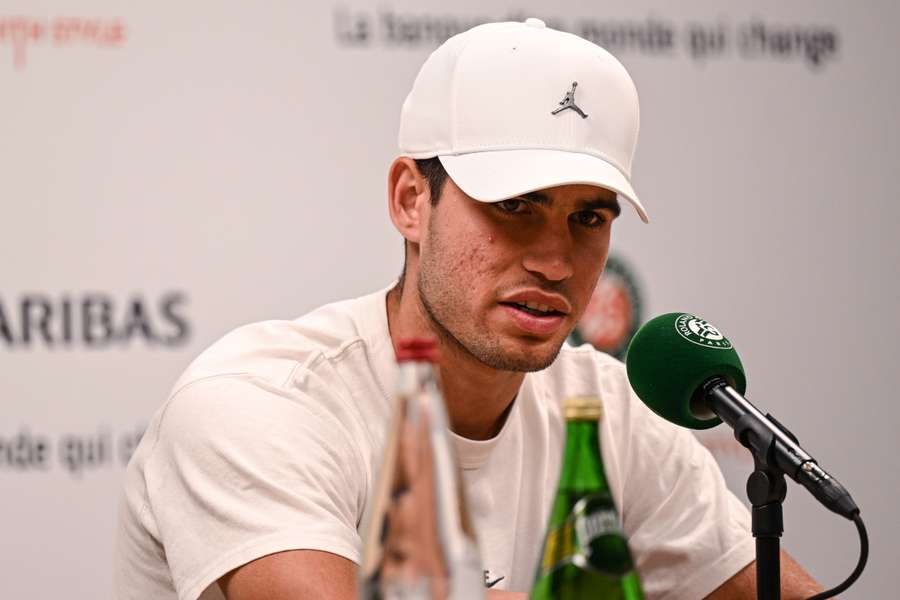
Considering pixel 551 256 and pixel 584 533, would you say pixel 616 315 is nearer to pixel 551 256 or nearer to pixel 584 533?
pixel 551 256

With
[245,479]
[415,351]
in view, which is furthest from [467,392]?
[415,351]

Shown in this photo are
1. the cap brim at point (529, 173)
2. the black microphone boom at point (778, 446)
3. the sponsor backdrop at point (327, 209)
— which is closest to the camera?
the black microphone boom at point (778, 446)

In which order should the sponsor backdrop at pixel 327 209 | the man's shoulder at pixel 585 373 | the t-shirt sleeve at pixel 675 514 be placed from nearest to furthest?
1. the t-shirt sleeve at pixel 675 514
2. the man's shoulder at pixel 585 373
3. the sponsor backdrop at pixel 327 209

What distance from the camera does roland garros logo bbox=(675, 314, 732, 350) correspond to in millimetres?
1181

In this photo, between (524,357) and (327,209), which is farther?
(327,209)

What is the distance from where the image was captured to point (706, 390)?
1163mm

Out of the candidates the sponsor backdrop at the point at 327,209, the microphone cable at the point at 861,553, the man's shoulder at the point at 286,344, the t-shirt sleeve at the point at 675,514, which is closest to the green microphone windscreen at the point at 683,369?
the microphone cable at the point at 861,553

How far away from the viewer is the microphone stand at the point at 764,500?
1075mm

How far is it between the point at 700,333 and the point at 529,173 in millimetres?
340

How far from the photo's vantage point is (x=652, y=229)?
8.93 feet

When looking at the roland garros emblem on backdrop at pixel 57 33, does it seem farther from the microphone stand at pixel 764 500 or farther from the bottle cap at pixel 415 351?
the bottle cap at pixel 415 351

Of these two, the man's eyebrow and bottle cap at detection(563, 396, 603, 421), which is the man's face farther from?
bottle cap at detection(563, 396, 603, 421)

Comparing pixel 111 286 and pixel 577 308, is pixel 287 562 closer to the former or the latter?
Answer: pixel 577 308

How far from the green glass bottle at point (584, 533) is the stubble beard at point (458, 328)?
0.75 meters
